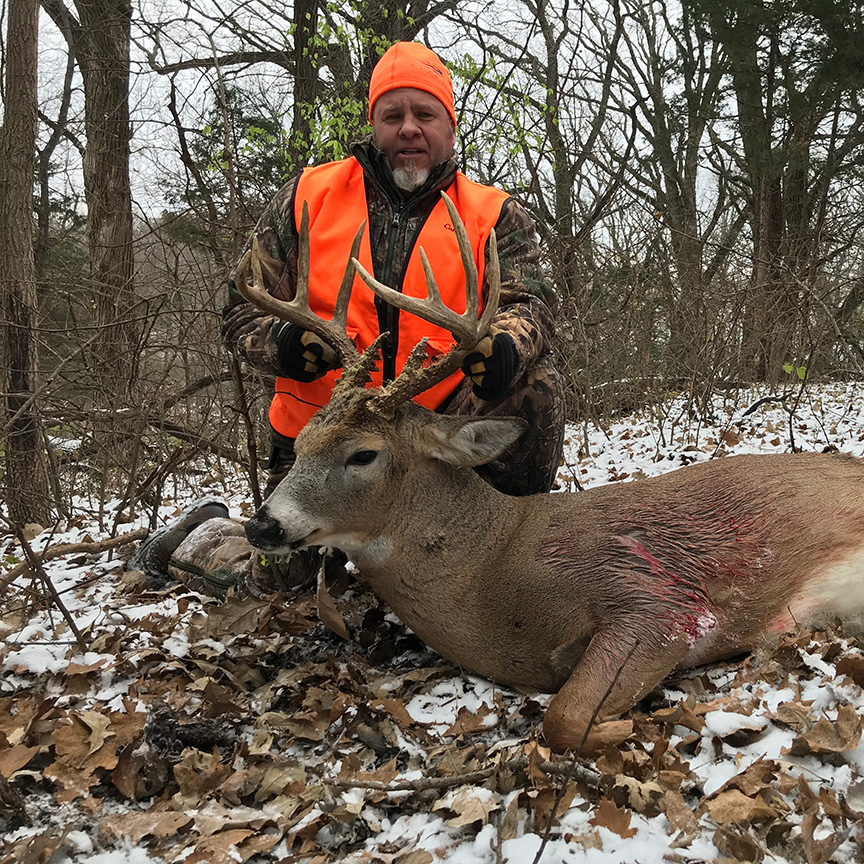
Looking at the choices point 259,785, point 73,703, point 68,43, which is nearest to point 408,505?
point 259,785

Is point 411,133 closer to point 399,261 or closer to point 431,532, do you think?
point 399,261

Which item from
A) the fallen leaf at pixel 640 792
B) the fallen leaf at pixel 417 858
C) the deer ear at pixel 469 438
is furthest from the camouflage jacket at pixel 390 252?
the fallen leaf at pixel 417 858

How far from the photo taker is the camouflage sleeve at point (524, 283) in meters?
4.06

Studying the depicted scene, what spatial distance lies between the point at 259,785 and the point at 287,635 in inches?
51.3

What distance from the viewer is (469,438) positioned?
3.31m

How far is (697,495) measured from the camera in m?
3.49

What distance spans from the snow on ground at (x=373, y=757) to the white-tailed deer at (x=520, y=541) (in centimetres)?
21

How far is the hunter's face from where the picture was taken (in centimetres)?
429

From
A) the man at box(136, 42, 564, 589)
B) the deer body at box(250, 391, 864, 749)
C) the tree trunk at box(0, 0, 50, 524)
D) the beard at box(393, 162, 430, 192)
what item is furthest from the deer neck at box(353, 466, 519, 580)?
the tree trunk at box(0, 0, 50, 524)

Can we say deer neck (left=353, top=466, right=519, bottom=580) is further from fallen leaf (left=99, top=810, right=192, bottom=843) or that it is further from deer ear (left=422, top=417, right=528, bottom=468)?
fallen leaf (left=99, top=810, right=192, bottom=843)

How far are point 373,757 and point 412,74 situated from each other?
11.6 feet

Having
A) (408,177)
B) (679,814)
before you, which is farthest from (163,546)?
(679,814)

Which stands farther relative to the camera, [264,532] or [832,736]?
[264,532]

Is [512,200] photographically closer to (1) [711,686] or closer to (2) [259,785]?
(1) [711,686]
